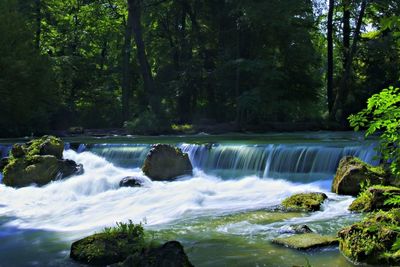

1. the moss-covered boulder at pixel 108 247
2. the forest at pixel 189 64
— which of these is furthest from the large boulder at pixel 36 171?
the forest at pixel 189 64

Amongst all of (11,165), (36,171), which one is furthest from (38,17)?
(36,171)

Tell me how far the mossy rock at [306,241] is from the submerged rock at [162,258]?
7.39ft

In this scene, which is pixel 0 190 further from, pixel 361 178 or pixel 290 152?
pixel 361 178

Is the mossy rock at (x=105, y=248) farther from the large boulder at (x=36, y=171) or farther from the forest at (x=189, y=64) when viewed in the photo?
the forest at (x=189, y=64)

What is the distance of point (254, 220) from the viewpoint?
1034 centimetres

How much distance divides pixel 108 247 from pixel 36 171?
32.6 ft

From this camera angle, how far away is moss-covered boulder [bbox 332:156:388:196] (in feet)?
39.9

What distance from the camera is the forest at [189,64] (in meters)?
29.1

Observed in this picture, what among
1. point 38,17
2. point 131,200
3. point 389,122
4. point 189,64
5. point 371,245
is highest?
point 38,17

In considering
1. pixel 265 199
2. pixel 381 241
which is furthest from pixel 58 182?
pixel 381 241

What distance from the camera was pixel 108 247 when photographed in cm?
768

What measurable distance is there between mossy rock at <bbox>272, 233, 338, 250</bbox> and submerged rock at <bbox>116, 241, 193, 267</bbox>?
2.25 metres

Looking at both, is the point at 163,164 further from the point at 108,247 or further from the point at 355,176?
the point at 108,247

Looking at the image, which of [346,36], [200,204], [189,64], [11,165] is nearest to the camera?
[200,204]
